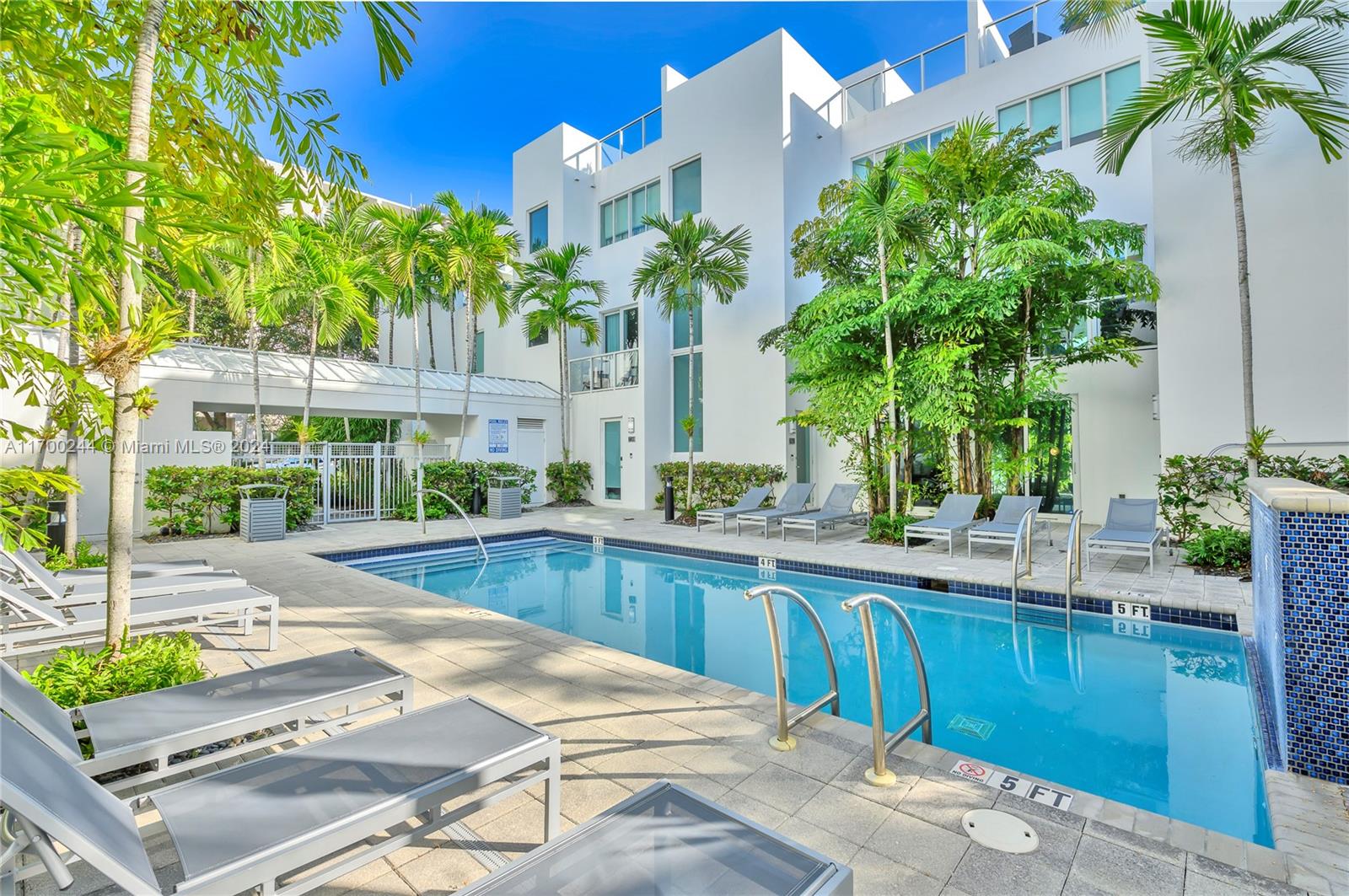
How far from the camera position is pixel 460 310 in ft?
72.5

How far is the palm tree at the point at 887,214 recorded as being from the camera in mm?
9164

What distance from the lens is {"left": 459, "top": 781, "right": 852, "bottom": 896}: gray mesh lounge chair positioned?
154 cm

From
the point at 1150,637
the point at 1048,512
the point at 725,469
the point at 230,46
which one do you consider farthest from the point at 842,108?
the point at 230,46

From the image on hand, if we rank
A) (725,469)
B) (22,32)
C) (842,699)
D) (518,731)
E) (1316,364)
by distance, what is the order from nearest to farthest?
(518,731) < (22,32) < (842,699) < (1316,364) < (725,469)

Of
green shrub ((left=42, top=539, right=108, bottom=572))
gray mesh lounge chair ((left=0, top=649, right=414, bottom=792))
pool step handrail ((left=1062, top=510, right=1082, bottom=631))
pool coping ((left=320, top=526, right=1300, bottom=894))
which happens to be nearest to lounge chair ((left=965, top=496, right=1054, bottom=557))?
pool step handrail ((left=1062, top=510, right=1082, bottom=631))

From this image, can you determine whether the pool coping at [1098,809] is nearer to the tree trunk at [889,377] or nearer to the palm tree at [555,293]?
the tree trunk at [889,377]

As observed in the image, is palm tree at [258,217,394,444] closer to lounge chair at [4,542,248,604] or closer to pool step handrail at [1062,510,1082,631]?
lounge chair at [4,542,248,604]

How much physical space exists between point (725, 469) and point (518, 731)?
37.5ft

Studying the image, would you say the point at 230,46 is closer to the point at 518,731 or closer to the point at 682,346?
the point at 518,731

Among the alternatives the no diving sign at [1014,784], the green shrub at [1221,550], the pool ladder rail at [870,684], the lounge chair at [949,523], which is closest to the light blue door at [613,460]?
the lounge chair at [949,523]

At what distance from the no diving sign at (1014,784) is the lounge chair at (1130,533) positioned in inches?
219

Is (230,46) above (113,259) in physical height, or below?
Answer: above

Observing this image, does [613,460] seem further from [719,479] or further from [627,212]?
[627,212]

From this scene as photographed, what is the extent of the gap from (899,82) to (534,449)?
1264 cm
